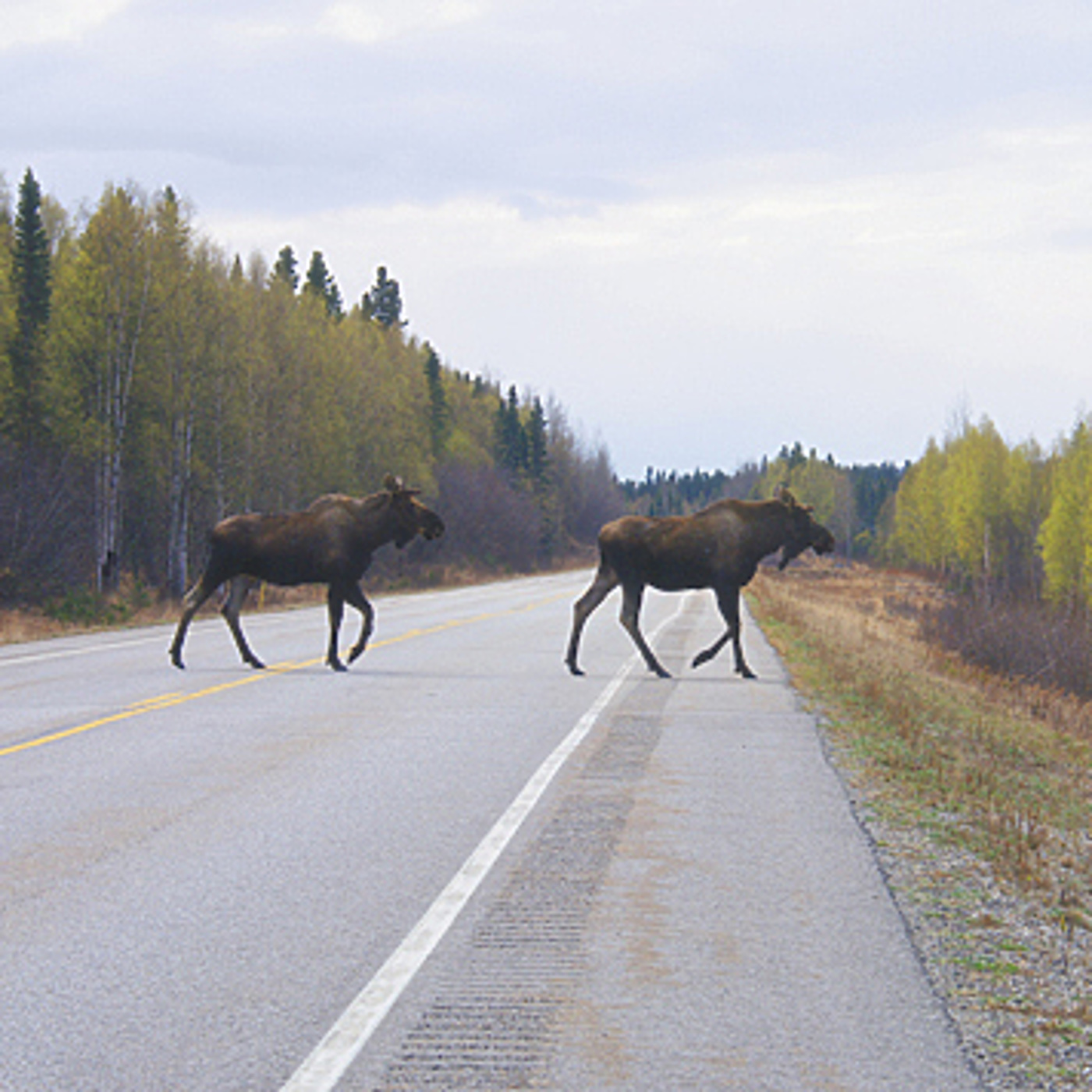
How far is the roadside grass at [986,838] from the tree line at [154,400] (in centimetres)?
2404

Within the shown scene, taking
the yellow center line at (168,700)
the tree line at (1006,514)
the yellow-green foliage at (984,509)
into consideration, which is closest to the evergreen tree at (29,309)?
the yellow center line at (168,700)

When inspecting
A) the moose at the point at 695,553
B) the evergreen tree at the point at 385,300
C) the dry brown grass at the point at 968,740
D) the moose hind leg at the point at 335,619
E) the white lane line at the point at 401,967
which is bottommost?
the dry brown grass at the point at 968,740

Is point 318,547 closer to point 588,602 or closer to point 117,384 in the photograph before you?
point 588,602

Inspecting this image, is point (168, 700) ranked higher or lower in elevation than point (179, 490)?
lower

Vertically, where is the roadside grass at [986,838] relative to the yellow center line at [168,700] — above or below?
below

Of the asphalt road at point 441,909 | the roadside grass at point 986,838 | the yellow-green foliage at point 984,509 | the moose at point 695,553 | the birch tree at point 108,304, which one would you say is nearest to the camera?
the asphalt road at point 441,909

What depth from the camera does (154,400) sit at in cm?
4594

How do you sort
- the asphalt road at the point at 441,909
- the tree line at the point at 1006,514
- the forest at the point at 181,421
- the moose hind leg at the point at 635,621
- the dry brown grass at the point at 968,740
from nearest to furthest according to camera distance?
the asphalt road at the point at 441,909 < the dry brown grass at the point at 968,740 < the moose hind leg at the point at 635,621 < the forest at the point at 181,421 < the tree line at the point at 1006,514

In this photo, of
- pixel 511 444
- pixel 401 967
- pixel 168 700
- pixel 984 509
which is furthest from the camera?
pixel 511 444

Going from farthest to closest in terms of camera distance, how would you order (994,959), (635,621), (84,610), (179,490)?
(179,490), (84,610), (635,621), (994,959)

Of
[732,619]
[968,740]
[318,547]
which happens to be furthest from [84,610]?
[968,740]

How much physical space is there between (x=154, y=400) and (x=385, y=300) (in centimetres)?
6465

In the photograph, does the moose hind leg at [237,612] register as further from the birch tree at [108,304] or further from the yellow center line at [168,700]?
the birch tree at [108,304]

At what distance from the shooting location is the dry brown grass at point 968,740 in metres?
7.55
